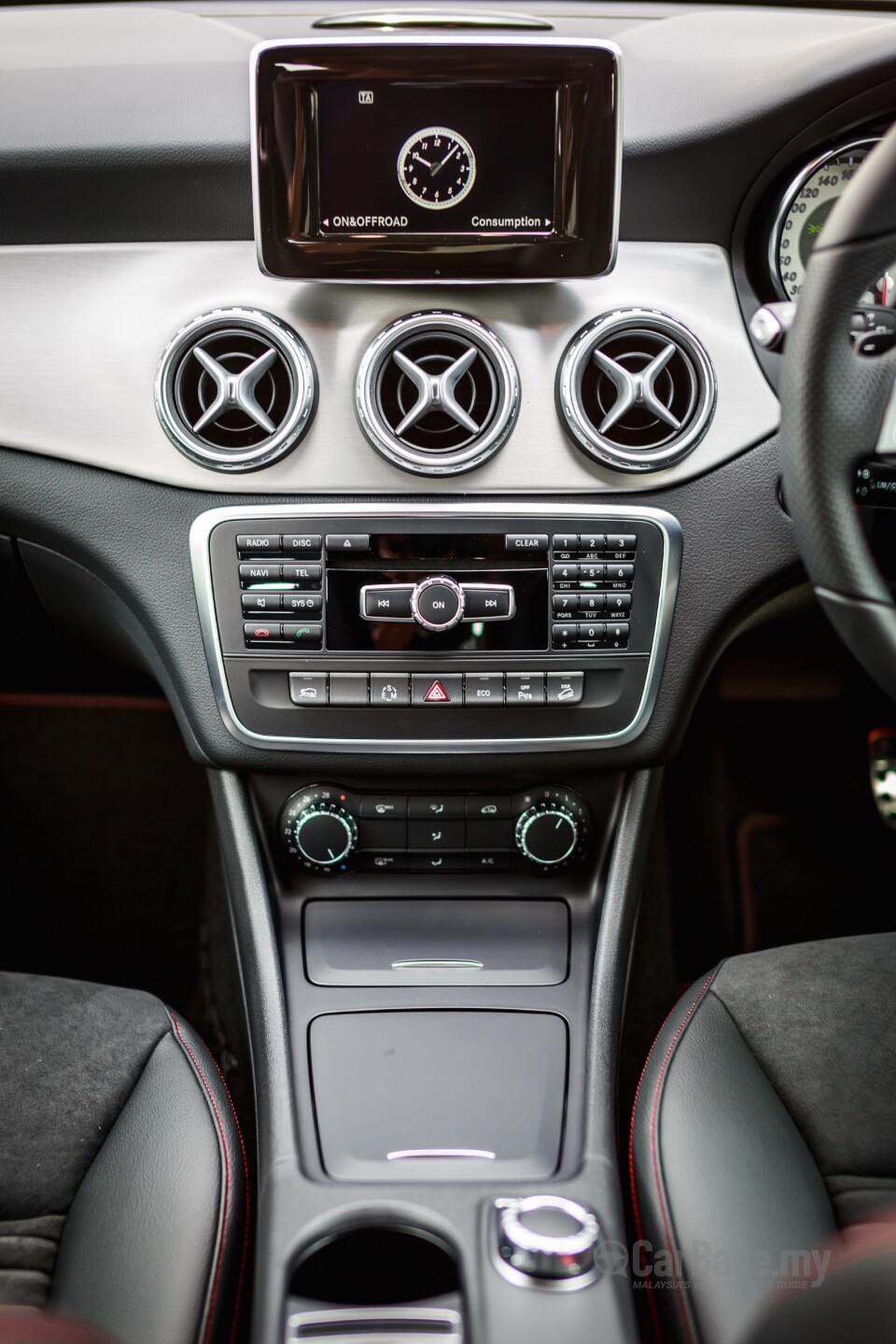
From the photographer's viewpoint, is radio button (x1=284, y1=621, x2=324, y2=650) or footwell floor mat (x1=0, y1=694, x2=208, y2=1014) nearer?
radio button (x1=284, y1=621, x2=324, y2=650)

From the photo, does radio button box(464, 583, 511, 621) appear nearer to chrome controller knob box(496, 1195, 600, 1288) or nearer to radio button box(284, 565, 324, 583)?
radio button box(284, 565, 324, 583)

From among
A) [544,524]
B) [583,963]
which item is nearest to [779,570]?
[544,524]

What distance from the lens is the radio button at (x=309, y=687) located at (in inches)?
52.1

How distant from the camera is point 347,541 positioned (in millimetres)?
1293

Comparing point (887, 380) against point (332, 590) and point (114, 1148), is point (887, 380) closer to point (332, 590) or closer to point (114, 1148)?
point (332, 590)

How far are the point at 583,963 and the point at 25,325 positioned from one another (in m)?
1.06

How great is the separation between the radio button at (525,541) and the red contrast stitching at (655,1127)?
559 mm

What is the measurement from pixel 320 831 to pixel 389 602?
314mm

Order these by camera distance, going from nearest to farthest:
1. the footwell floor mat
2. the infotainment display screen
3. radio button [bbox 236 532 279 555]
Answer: the infotainment display screen → radio button [bbox 236 532 279 555] → the footwell floor mat

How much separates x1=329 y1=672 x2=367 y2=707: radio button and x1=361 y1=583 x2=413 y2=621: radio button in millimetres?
77

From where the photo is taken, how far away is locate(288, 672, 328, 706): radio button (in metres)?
1.32

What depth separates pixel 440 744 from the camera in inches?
53.1

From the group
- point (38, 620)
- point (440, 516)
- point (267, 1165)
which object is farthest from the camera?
point (38, 620)

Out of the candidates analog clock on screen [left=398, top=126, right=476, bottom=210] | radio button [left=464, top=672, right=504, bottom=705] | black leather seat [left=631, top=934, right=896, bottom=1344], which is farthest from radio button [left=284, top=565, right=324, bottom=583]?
black leather seat [left=631, top=934, right=896, bottom=1344]
